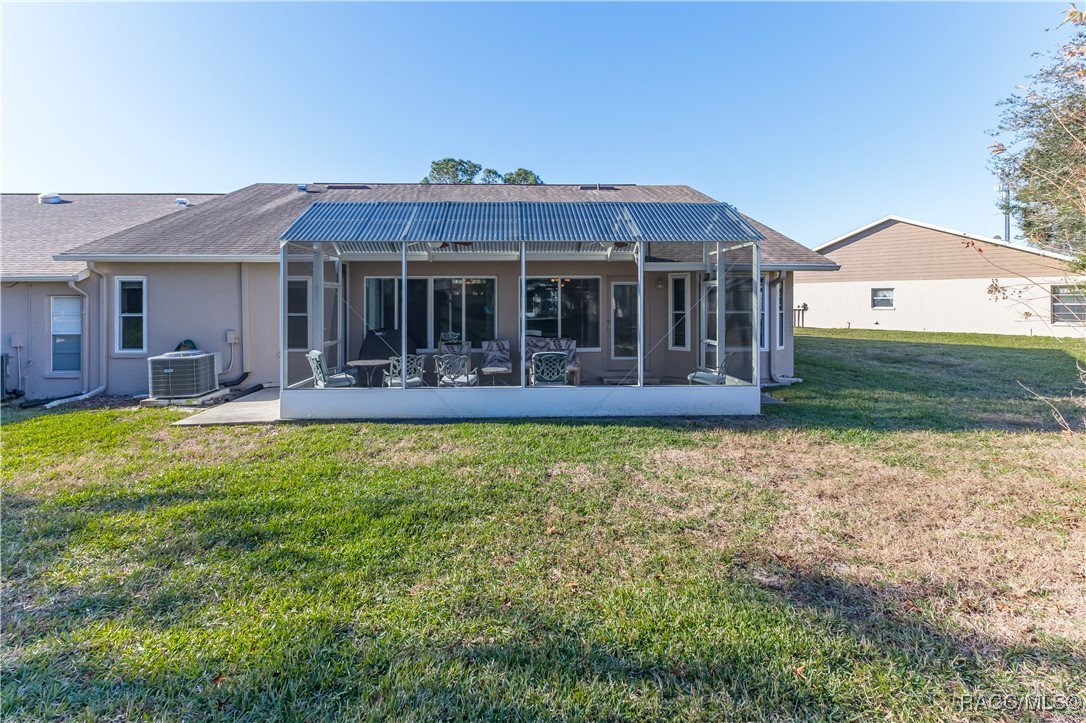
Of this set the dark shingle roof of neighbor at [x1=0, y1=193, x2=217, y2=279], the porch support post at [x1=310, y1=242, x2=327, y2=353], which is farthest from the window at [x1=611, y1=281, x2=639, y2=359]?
the dark shingle roof of neighbor at [x1=0, y1=193, x2=217, y2=279]

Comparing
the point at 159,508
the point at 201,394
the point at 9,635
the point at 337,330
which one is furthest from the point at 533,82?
the point at 9,635

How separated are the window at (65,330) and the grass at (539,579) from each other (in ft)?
15.3

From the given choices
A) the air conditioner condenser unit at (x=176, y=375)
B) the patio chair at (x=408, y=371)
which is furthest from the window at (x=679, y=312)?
the air conditioner condenser unit at (x=176, y=375)

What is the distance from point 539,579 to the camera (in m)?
3.34

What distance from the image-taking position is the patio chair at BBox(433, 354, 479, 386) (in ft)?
29.0

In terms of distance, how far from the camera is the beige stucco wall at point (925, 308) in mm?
21594

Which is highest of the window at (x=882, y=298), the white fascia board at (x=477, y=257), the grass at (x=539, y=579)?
the window at (x=882, y=298)

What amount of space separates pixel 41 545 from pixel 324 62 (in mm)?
12252

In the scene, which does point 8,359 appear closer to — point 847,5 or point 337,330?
point 337,330

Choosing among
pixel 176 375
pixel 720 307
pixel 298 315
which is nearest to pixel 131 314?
pixel 176 375

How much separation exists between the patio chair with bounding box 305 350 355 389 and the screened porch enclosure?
1.8 inches

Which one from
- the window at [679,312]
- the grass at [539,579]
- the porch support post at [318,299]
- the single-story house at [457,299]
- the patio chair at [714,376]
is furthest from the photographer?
the window at [679,312]

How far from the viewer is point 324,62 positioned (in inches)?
484

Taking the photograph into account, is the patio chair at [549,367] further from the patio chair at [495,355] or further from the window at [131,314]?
the window at [131,314]
